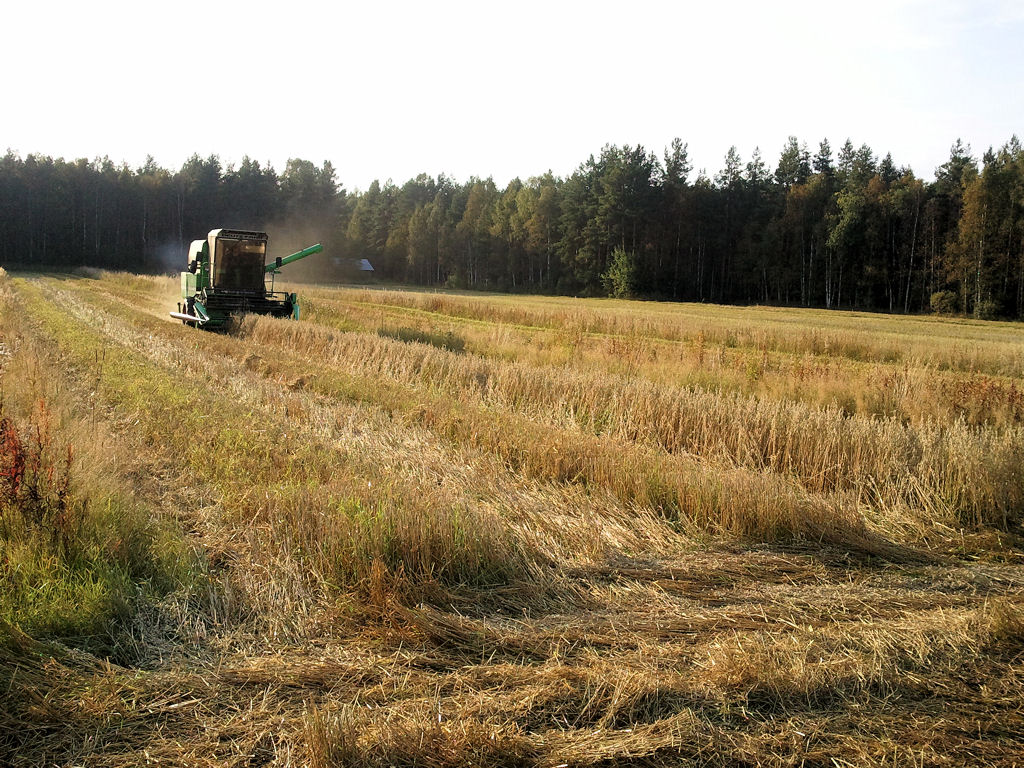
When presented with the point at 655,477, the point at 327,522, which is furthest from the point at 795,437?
the point at 327,522

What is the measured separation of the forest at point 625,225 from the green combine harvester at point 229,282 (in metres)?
42.8

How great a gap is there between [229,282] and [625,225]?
165 feet

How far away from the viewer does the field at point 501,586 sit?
10.8 feet

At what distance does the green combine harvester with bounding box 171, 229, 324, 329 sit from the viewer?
22391mm

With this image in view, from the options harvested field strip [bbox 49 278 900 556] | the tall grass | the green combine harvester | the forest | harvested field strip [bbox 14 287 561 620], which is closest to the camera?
the tall grass

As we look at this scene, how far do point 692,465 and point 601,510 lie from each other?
4.79 ft

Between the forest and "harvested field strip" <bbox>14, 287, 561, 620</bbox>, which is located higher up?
the forest

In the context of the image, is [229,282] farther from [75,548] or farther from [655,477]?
[655,477]

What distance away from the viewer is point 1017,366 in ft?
56.4

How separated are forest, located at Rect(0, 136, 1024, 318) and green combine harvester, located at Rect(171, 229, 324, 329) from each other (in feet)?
140

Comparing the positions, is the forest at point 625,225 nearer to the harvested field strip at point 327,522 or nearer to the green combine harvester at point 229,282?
the green combine harvester at point 229,282

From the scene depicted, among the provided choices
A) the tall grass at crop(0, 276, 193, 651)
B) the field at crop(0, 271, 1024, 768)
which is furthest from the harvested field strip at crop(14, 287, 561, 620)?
the tall grass at crop(0, 276, 193, 651)

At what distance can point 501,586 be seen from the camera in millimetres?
4930

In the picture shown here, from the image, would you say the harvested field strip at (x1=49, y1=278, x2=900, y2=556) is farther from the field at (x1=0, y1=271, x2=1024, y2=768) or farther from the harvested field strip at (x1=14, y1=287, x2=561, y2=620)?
the harvested field strip at (x1=14, y1=287, x2=561, y2=620)
